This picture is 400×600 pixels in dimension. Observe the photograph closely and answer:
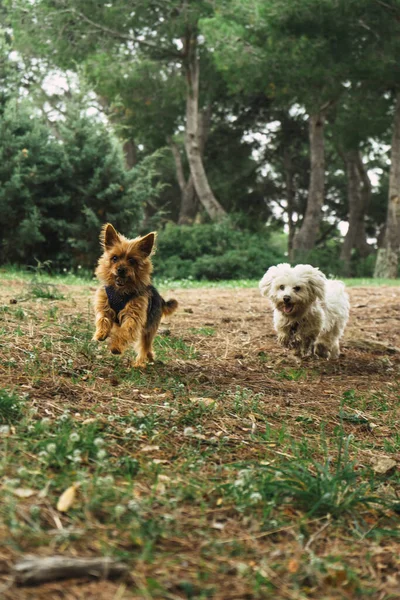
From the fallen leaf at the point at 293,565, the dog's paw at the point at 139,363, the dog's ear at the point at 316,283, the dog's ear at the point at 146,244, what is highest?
the dog's ear at the point at 146,244

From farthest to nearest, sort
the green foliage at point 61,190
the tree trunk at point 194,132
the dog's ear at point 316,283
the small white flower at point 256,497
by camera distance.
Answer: the tree trunk at point 194,132 → the green foliage at point 61,190 → the dog's ear at point 316,283 → the small white flower at point 256,497

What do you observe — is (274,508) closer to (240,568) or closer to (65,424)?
(240,568)

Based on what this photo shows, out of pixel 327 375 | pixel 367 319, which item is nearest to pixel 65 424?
pixel 327 375

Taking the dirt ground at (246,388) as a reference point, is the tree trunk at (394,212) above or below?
A: above

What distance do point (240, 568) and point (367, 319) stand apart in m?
7.42

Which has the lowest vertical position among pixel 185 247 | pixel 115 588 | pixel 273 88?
pixel 115 588

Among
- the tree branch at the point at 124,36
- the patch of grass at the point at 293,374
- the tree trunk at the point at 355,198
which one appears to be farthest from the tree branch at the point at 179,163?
the patch of grass at the point at 293,374

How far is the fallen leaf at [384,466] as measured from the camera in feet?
11.3

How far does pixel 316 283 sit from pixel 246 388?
2.06 metres

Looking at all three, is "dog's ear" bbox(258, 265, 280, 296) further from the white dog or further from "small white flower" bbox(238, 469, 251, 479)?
"small white flower" bbox(238, 469, 251, 479)

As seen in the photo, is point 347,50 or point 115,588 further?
point 347,50

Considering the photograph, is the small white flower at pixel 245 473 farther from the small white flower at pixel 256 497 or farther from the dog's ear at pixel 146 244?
the dog's ear at pixel 146 244

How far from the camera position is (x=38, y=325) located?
19.4 ft

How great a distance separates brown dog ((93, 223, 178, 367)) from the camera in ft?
16.9
